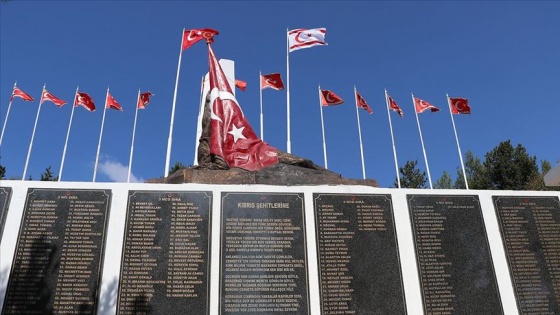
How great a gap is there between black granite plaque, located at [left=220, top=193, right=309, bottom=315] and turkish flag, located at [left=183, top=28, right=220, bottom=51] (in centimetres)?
861

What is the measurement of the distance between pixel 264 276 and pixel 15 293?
4.23 metres

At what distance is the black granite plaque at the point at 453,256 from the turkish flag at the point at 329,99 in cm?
948

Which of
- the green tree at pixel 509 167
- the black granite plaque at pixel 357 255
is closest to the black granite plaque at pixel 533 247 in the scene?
the black granite plaque at pixel 357 255

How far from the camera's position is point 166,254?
7.81 metres

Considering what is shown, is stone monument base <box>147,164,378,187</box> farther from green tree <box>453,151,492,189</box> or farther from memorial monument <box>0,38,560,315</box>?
green tree <box>453,151,492,189</box>

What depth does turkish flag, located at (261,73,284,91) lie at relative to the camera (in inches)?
706

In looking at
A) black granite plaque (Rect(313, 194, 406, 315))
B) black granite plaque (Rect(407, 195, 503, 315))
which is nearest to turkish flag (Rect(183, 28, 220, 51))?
black granite plaque (Rect(313, 194, 406, 315))

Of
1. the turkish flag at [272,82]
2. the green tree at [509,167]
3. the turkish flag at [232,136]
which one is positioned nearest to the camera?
the turkish flag at [232,136]

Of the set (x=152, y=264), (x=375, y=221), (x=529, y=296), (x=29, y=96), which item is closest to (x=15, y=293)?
(x=152, y=264)

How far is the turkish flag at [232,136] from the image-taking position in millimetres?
10453

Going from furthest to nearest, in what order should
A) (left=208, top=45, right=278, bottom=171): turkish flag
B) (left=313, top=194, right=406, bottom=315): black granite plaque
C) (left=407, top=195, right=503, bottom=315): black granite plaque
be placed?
(left=208, top=45, right=278, bottom=171): turkish flag → (left=407, top=195, right=503, bottom=315): black granite plaque → (left=313, top=194, right=406, bottom=315): black granite plaque

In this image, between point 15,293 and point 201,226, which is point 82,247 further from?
point 201,226

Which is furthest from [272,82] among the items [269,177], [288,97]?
[269,177]

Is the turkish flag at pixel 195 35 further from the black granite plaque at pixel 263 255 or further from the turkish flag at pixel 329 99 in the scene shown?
the black granite plaque at pixel 263 255
